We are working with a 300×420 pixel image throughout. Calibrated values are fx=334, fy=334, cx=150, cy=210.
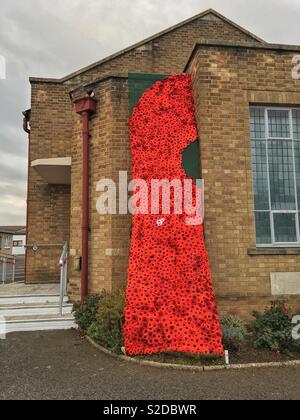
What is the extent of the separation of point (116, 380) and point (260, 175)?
175 inches

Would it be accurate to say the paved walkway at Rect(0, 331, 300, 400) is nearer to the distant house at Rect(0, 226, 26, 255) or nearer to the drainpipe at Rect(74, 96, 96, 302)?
the drainpipe at Rect(74, 96, 96, 302)

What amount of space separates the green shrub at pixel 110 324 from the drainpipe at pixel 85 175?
1.26 m

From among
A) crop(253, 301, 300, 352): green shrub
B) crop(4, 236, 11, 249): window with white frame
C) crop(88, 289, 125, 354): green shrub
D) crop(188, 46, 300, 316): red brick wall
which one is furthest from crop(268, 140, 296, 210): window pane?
crop(4, 236, 11, 249): window with white frame

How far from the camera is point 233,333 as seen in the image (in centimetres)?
521

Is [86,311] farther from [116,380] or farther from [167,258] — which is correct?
→ [116,380]

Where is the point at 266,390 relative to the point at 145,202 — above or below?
below

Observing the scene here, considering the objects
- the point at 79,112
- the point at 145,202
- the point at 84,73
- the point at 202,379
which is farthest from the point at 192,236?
A: the point at 84,73

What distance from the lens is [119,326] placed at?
534 cm

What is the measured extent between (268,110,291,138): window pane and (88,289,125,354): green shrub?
4.30m

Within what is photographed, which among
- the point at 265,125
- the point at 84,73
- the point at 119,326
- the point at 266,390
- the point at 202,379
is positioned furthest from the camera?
the point at 84,73

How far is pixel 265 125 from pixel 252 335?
3.95 metres

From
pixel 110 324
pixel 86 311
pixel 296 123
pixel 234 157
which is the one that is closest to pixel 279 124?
pixel 296 123
